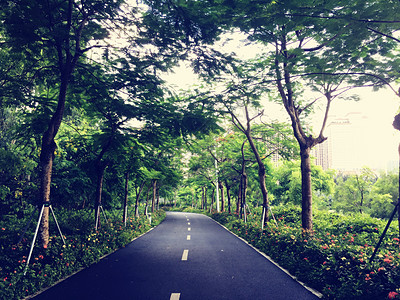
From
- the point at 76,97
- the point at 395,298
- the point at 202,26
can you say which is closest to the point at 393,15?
the point at 202,26

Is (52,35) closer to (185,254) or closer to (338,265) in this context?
(185,254)

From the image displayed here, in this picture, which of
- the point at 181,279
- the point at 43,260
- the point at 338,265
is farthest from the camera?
the point at 43,260

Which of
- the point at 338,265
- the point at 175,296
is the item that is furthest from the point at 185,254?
the point at 338,265

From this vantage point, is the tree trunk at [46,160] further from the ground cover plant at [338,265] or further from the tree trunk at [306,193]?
the tree trunk at [306,193]

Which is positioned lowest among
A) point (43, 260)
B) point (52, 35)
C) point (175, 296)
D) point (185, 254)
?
point (185, 254)

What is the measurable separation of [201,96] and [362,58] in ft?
17.7

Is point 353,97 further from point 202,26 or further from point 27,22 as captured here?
point 27,22

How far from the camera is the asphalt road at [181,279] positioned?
19.0 feet

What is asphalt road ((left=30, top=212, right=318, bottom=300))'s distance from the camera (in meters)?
5.78

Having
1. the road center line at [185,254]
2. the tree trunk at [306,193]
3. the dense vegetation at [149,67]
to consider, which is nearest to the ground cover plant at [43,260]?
the dense vegetation at [149,67]

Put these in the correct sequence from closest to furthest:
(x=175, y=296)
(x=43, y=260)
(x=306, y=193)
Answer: (x=175, y=296) < (x=43, y=260) < (x=306, y=193)

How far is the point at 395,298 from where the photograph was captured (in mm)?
4641

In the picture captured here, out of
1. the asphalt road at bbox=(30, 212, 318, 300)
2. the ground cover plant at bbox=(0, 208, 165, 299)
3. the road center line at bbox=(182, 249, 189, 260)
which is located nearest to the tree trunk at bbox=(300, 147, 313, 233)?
the asphalt road at bbox=(30, 212, 318, 300)

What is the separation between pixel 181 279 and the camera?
687 cm
